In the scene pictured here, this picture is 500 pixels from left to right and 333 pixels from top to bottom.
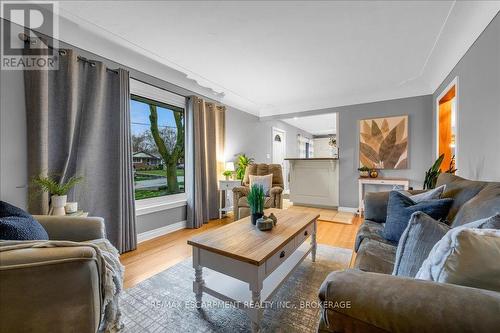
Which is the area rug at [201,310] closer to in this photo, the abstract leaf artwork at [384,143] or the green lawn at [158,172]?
the green lawn at [158,172]

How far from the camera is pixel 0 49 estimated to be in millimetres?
1842

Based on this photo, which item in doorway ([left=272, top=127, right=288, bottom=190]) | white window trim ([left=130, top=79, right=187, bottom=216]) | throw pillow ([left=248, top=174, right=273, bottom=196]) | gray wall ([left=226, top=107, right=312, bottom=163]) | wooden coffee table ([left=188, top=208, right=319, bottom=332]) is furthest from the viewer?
doorway ([left=272, top=127, right=288, bottom=190])

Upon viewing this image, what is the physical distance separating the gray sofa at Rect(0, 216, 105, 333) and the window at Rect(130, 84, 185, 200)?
2.13 metres

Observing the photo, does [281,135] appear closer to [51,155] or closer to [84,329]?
[51,155]

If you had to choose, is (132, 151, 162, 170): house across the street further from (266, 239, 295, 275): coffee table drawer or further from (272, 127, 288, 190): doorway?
(272, 127, 288, 190): doorway

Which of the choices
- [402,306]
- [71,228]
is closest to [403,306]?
[402,306]

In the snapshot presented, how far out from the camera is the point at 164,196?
331 cm

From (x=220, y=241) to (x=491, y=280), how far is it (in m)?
1.31

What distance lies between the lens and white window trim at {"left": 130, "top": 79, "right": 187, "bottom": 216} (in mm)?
2871

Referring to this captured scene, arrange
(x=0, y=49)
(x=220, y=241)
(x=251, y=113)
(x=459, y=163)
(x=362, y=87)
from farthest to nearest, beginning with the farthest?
(x=251, y=113) < (x=362, y=87) < (x=459, y=163) < (x=0, y=49) < (x=220, y=241)

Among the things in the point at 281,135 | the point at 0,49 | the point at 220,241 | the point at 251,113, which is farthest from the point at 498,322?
the point at 281,135

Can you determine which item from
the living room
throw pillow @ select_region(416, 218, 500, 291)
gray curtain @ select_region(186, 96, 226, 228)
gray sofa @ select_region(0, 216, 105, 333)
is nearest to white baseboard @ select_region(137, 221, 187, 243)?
the living room

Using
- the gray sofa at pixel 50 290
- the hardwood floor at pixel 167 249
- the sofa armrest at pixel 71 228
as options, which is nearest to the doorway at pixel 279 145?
the hardwood floor at pixel 167 249

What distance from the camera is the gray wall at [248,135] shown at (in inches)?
180
